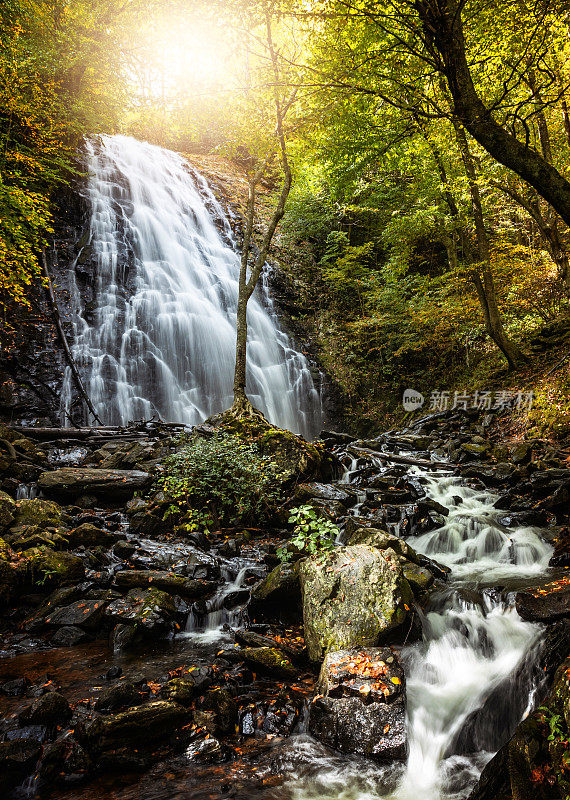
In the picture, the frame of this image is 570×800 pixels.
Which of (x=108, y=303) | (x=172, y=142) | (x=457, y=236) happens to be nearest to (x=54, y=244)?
(x=108, y=303)

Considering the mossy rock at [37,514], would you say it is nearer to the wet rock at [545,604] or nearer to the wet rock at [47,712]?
the wet rock at [47,712]

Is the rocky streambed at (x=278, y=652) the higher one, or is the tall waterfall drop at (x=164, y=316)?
the tall waterfall drop at (x=164, y=316)

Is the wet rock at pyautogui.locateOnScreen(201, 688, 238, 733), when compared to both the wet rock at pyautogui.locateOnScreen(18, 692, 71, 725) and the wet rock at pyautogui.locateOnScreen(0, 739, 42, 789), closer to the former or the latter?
the wet rock at pyautogui.locateOnScreen(18, 692, 71, 725)

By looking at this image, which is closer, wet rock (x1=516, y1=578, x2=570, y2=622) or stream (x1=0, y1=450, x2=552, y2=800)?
stream (x1=0, y1=450, x2=552, y2=800)

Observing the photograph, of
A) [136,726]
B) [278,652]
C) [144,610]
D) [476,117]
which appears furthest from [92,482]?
[476,117]

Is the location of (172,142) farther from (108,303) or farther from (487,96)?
(487,96)

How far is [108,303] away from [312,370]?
334 inches

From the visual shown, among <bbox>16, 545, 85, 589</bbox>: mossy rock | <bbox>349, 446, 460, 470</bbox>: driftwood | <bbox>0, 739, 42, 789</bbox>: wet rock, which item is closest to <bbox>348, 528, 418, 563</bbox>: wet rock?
<bbox>16, 545, 85, 589</bbox>: mossy rock

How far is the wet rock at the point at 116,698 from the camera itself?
313cm

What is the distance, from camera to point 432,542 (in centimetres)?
657

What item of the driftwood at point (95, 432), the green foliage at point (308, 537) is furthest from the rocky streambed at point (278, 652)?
the driftwood at point (95, 432)

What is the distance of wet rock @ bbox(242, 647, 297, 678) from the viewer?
3779 mm

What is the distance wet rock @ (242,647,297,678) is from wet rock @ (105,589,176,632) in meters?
1.11

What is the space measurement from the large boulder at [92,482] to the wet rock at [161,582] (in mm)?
2522
